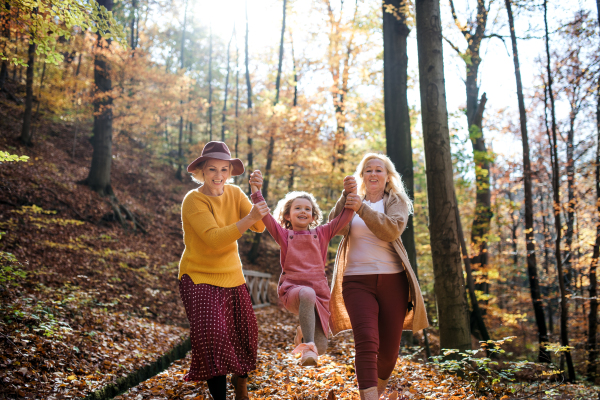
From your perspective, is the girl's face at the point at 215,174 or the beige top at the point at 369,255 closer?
the beige top at the point at 369,255

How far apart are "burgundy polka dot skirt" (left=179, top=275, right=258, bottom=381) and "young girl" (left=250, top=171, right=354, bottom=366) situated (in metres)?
0.40

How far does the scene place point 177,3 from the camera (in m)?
29.6

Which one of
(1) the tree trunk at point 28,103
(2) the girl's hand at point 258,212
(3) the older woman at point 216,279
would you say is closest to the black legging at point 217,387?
(3) the older woman at point 216,279

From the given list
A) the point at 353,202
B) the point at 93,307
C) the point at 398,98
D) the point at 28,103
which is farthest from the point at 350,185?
the point at 28,103

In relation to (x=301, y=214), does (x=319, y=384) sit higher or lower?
lower

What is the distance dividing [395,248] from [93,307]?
5801mm

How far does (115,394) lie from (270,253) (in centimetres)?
1512

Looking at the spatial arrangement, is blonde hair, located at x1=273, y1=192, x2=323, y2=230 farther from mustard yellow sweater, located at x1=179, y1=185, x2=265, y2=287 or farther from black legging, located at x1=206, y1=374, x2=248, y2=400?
black legging, located at x1=206, y1=374, x2=248, y2=400

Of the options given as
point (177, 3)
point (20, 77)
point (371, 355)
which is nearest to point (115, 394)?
point (371, 355)

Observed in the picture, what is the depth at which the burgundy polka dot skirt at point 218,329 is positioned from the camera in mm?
3115

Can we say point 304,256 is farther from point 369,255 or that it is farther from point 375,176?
point 375,176

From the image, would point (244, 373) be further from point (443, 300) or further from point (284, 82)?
point (284, 82)

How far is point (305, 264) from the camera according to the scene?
→ 11.5ft

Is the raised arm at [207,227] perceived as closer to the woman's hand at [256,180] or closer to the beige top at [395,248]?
the woman's hand at [256,180]
